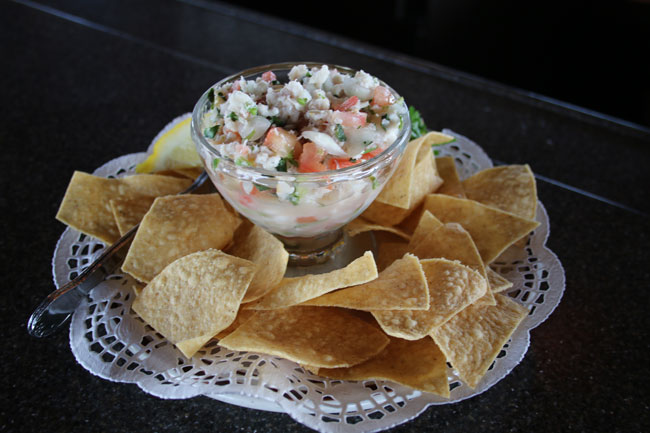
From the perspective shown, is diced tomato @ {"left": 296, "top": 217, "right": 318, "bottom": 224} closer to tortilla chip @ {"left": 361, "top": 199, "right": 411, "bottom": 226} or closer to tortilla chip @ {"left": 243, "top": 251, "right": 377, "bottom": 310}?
tortilla chip @ {"left": 243, "top": 251, "right": 377, "bottom": 310}

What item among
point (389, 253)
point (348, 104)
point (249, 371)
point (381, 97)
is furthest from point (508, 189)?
point (249, 371)

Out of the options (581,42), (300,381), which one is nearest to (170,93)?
(300,381)

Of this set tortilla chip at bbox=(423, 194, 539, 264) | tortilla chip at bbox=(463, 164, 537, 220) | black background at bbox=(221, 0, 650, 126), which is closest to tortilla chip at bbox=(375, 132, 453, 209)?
tortilla chip at bbox=(423, 194, 539, 264)

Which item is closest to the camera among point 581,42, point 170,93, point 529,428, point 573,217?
point 529,428

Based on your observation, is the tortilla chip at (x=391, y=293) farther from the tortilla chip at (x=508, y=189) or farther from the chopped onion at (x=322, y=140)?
the tortilla chip at (x=508, y=189)

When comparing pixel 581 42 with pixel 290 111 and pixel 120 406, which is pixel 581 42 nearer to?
pixel 290 111

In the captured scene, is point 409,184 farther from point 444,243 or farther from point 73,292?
point 73,292

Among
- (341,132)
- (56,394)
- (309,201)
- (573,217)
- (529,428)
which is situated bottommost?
(56,394)
